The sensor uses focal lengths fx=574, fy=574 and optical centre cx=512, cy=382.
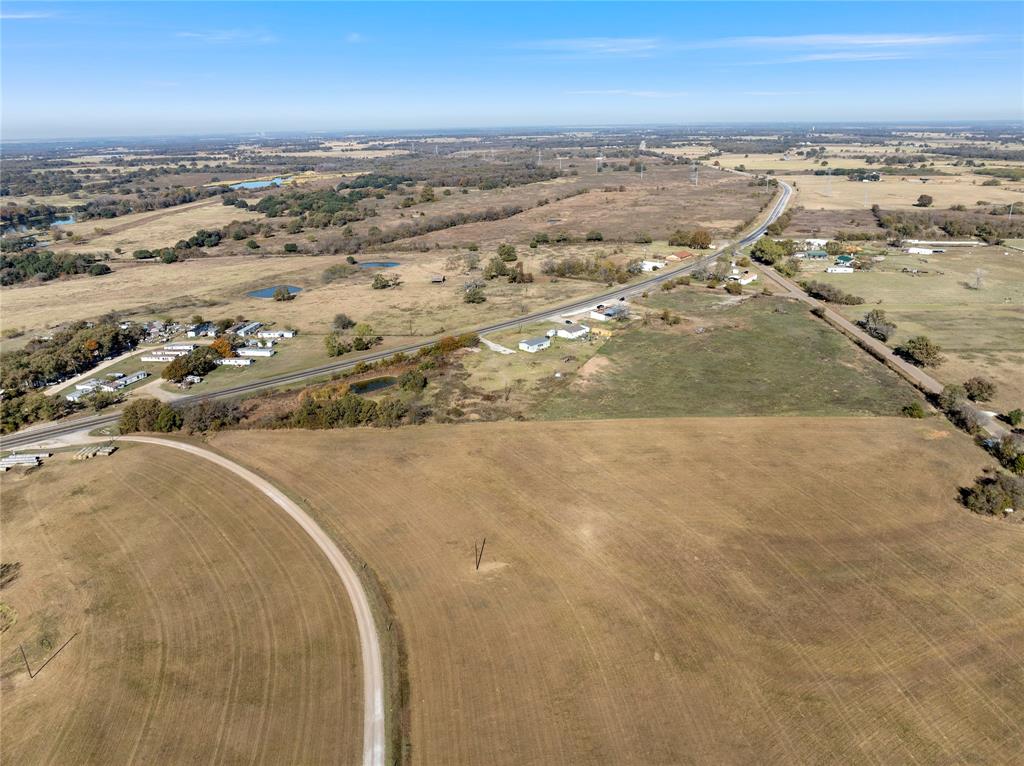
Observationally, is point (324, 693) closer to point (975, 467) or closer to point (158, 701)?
point (158, 701)

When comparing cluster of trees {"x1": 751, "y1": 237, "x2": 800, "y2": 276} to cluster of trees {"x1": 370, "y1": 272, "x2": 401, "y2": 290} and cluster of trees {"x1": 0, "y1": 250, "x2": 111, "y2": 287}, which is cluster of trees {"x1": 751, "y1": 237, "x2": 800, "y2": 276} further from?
cluster of trees {"x1": 0, "y1": 250, "x2": 111, "y2": 287}

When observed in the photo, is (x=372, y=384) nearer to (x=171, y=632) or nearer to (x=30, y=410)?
(x=30, y=410)

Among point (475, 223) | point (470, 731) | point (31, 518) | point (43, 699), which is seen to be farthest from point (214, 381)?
point (475, 223)

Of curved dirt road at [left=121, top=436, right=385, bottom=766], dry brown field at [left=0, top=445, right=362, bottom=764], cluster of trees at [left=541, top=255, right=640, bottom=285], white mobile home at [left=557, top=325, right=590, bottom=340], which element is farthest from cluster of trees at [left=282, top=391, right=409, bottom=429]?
cluster of trees at [left=541, top=255, right=640, bottom=285]

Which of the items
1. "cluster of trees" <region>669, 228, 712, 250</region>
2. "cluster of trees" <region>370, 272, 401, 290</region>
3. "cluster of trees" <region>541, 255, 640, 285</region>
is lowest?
"cluster of trees" <region>370, 272, 401, 290</region>

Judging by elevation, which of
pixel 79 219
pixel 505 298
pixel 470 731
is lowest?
pixel 470 731

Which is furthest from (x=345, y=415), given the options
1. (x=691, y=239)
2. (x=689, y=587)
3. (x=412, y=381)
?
(x=691, y=239)
